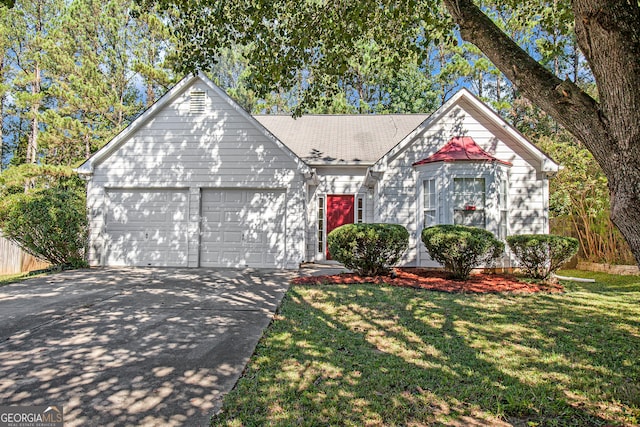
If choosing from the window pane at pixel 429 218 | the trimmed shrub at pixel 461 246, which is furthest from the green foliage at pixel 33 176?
the trimmed shrub at pixel 461 246

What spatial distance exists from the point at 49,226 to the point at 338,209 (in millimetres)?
8260

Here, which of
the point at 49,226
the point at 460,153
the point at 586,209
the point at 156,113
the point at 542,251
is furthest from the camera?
the point at 586,209

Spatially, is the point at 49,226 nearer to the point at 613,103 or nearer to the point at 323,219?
the point at 323,219

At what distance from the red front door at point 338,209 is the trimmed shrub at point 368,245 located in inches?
134

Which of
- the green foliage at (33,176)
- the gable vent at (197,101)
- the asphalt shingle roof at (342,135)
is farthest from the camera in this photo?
the green foliage at (33,176)

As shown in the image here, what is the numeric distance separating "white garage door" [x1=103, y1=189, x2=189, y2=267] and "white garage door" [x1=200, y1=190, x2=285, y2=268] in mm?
717

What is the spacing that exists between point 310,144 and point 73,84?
14.7 metres

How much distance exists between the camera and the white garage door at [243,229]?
1035cm

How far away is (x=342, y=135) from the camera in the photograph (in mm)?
13500

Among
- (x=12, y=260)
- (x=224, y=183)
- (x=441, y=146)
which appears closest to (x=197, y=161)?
(x=224, y=183)

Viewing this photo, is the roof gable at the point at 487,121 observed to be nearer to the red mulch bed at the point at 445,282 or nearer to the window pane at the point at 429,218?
the window pane at the point at 429,218

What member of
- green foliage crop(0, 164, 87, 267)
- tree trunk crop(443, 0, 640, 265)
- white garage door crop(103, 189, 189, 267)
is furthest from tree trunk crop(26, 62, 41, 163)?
tree trunk crop(443, 0, 640, 265)

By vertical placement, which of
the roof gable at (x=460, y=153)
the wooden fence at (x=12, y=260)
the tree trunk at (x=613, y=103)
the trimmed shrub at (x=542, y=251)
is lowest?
the wooden fence at (x=12, y=260)

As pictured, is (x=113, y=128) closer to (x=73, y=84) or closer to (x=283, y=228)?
(x=73, y=84)
